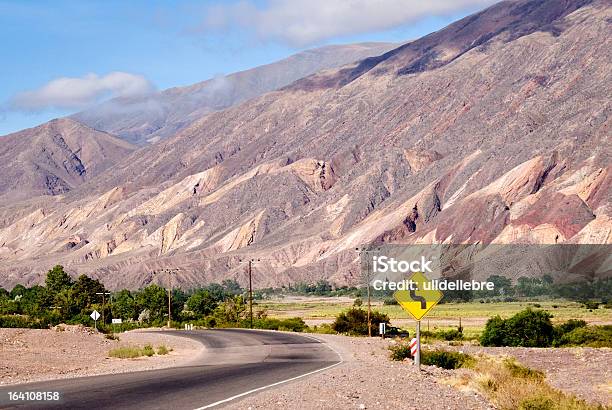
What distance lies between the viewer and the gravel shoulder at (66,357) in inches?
1115

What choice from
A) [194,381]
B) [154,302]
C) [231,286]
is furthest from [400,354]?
[231,286]

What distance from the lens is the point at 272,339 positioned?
50406 millimetres

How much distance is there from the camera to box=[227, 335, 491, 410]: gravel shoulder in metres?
18.6

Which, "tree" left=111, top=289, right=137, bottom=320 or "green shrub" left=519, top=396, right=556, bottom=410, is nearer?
"green shrub" left=519, top=396, right=556, bottom=410

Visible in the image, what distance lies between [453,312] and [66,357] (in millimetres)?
77731

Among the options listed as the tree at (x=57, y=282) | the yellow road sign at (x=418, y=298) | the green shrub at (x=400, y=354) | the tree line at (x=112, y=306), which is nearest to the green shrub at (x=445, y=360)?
the green shrub at (x=400, y=354)

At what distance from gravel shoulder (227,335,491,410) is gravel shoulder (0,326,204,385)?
7.71 metres

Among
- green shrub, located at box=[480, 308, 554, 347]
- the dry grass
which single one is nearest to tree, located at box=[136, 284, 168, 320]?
green shrub, located at box=[480, 308, 554, 347]

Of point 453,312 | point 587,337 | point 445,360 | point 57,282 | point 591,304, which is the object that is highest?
point 57,282

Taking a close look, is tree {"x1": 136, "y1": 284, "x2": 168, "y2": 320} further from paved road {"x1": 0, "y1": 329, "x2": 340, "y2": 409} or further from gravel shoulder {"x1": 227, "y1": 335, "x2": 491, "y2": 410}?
gravel shoulder {"x1": 227, "y1": 335, "x2": 491, "y2": 410}

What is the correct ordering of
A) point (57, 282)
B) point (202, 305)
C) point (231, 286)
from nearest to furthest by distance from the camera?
point (202, 305) → point (57, 282) → point (231, 286)

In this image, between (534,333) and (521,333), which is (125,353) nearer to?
(521,333)

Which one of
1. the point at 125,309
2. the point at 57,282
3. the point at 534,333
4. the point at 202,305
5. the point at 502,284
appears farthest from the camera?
the point at 502,284

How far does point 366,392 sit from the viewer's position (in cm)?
2117
